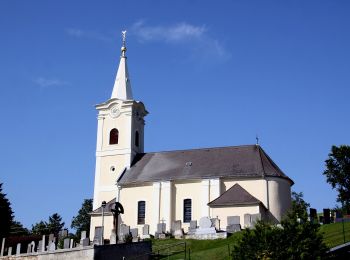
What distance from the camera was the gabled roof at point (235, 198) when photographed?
126 feet

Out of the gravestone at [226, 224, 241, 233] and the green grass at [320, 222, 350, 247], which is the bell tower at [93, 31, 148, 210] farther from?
the green grass at [320, 222, 350, 247]

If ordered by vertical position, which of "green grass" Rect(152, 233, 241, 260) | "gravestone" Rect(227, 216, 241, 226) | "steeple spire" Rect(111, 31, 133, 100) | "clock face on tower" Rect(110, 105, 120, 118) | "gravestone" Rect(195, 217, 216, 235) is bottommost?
"green grass" Rect(152, 233, 241, 260)

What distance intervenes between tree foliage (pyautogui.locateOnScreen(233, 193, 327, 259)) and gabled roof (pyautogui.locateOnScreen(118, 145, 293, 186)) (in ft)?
69.3

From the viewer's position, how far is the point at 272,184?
40031 mm

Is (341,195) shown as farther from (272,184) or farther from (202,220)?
(202,220)

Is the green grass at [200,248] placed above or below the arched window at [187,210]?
below

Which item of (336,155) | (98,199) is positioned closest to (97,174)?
(98,199)

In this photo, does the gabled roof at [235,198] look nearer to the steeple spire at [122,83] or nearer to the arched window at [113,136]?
the arched window at [113,136]

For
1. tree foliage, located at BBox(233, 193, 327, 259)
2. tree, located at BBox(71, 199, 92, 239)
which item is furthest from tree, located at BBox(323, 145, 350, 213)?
tree foliage, located at BBox(233, 193, 327, 259)

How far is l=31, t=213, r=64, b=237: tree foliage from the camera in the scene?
235 ft

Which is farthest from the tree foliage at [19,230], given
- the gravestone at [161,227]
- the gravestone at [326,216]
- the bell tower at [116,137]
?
the gravestone at [326,216]

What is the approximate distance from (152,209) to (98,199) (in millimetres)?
6347

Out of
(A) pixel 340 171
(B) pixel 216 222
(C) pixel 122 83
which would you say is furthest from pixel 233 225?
(A) pixel 340 171

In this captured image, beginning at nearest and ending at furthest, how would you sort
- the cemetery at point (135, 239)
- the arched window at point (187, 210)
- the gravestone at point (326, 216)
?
the cemetery at point (135, 239) < the gravestone at point (326, 216) < the arched window at point (187, 210)
